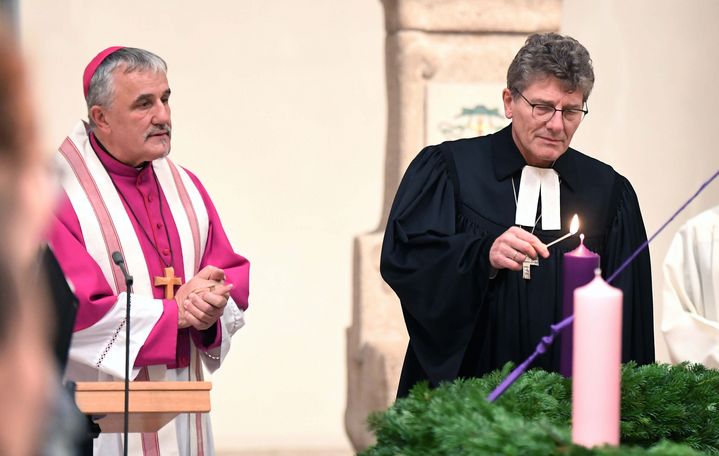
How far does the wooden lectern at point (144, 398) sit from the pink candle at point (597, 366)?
1.66 metres

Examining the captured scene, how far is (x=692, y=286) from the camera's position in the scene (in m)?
4.30

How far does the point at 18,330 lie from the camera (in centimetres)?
102

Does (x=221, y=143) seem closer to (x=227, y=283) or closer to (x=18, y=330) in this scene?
(x=227, y=283)

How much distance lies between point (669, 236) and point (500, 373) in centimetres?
625

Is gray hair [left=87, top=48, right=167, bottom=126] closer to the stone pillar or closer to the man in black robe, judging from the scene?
the man in black robe

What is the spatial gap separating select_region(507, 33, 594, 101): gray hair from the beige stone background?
473cm

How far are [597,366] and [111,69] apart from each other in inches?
113

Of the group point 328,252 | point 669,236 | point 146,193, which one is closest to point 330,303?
point 328,252

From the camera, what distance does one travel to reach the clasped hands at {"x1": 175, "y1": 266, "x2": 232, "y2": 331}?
4.02 metres

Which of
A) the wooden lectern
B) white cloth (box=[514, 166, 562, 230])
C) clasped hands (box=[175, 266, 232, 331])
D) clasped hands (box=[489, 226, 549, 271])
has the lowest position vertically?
the wooden lectern

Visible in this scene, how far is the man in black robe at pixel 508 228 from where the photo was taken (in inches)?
139

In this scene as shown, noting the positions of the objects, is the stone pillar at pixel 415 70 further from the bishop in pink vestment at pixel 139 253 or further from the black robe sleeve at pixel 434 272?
the black robe sleeve at pixel 434 272

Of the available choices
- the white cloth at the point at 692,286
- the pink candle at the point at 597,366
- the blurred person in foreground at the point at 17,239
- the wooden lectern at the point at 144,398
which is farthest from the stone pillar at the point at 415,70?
the blurred person in foreground at the point at 17,239

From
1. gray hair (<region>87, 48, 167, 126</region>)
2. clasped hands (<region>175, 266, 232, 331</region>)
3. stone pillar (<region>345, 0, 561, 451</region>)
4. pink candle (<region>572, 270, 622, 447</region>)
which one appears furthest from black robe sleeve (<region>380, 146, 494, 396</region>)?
stone pillar (<region>345, 0, 561, 451</region>)
